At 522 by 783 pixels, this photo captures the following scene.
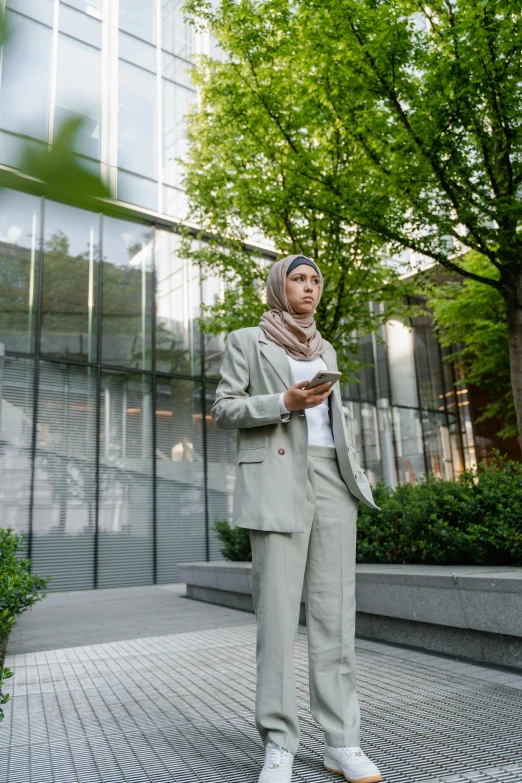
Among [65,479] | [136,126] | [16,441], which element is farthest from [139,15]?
[65,479]

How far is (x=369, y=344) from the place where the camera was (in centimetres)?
2041

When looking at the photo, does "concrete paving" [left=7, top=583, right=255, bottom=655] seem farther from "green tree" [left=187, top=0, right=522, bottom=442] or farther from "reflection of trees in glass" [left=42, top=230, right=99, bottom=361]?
"reflection of trees in glass" [left=42, top=230, right=99, bottom=361]

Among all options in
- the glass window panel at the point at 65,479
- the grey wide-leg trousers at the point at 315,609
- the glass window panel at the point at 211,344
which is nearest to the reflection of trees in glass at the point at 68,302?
the glass window panel at the point at 65,479

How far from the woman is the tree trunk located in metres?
5.01

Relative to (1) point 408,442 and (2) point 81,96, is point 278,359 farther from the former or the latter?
(1) point 408,442

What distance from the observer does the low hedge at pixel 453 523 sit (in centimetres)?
477

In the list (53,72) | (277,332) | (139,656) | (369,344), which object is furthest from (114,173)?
(369,344)

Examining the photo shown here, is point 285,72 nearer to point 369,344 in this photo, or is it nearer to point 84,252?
point 84,252

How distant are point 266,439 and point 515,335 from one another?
18.4 ft

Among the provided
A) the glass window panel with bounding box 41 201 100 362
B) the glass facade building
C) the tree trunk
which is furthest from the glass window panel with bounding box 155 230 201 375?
the tree trunk

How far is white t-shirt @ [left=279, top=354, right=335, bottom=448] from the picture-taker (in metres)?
2.54

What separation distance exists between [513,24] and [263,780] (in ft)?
23.9

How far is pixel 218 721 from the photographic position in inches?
122

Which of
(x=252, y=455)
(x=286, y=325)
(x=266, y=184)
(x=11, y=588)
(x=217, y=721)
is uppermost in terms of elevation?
(x=266, y=184)
